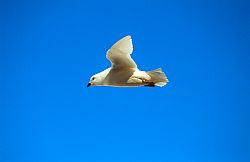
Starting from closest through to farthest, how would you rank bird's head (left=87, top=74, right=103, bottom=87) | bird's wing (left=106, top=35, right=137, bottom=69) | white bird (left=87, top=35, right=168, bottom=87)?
bird's wing (left=106, top=35, right=137, bottom=69) < white bird (left=87, top=35, right=168, bottom=87) < bird's head (left=87, top=74, right=103, bottom=87)

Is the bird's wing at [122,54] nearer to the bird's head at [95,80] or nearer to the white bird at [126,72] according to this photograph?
the white bird at [126,72]

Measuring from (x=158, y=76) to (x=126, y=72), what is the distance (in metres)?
0.51

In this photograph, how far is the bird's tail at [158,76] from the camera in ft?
23.2

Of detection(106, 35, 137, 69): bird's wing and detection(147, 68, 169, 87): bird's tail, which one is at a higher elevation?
detection(106, 35, 137, 69): bird's wing

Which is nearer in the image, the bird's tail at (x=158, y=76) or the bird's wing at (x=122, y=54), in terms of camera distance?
the bird's wing at (x=122, y=54)

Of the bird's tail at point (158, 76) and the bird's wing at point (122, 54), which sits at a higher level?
the bird's wing at point (122, 54)

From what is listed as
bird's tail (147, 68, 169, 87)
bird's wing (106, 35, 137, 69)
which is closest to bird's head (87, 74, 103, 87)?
bird's wing (106, 35, 137, 69)

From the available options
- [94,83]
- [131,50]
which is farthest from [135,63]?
[94,83]

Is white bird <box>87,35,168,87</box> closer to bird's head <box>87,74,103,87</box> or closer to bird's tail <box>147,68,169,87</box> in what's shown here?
bird's tail <box>147,68,169,87</box>

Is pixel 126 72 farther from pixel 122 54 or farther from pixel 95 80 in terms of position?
pixel 95 80

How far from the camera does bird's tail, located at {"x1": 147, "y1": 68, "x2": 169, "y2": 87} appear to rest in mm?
7085

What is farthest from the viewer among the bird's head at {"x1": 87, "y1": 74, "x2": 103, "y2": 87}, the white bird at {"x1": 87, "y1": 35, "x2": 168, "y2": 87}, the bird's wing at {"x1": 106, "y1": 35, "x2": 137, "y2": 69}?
the bird's head at {"x1": 87, "y1": 74, "x2": 103, "y2": 87}

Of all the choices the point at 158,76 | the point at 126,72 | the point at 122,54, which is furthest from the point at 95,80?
the point at 158,76

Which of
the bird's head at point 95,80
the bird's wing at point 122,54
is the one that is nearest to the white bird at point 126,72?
the bird's wing at point 122,54
